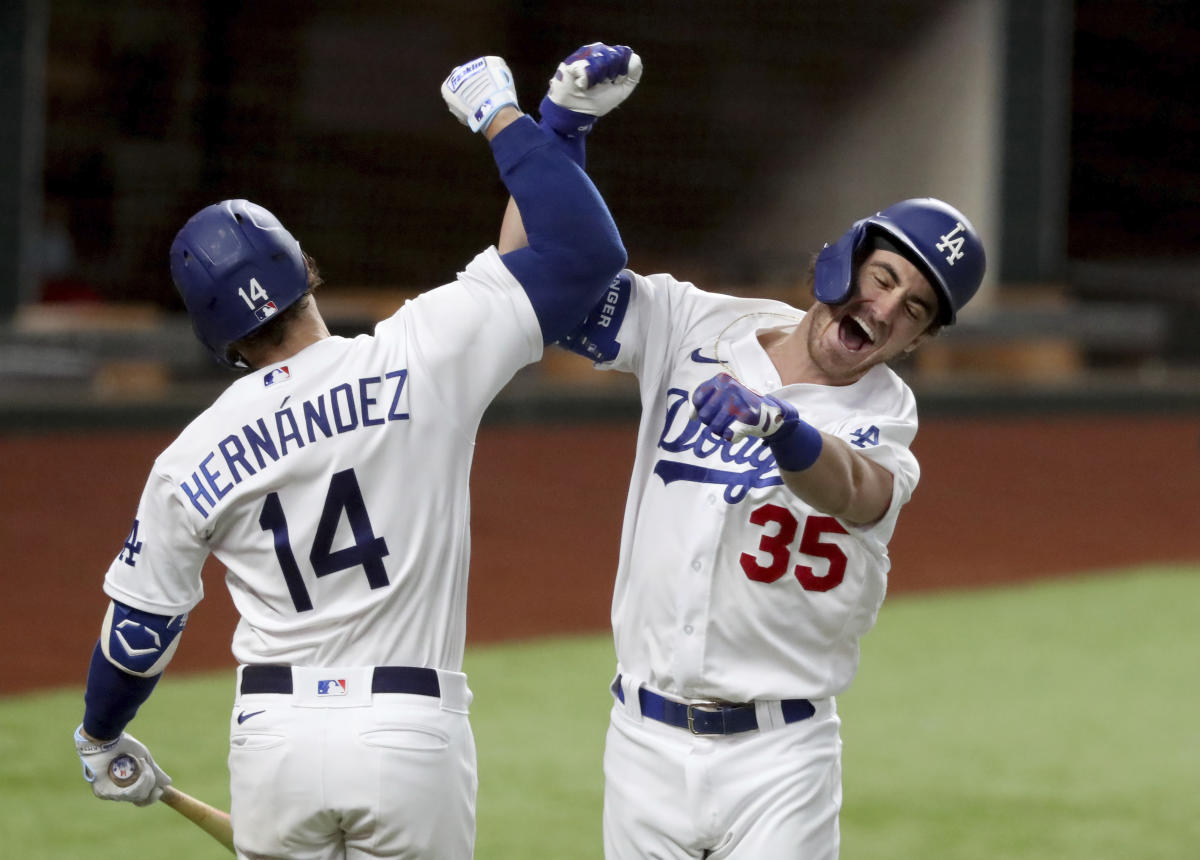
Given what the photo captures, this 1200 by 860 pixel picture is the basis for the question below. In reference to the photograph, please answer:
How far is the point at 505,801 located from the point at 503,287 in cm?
310

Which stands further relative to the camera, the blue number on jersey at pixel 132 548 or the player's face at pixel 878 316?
the player's face at pixel 878 316

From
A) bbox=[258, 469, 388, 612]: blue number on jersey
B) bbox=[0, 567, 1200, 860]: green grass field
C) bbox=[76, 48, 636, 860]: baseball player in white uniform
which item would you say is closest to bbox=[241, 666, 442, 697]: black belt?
bbox=[76, 48, 636, 860]: baseball player in white uniform

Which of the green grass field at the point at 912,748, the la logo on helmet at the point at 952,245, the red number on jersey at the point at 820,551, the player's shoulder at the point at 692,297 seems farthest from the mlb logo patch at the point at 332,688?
the green grass field at the point at 912,748

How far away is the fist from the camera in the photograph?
248cm

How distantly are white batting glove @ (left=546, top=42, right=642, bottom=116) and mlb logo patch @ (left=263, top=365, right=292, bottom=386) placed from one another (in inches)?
27.0

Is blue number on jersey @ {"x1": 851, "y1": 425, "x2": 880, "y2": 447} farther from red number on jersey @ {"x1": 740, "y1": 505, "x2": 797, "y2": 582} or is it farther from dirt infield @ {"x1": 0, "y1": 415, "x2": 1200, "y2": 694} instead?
dirt infield @ {"x1": 0, "y1": 415, "x2": 1200, "y2": 694}

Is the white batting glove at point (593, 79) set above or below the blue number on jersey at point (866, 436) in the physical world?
above

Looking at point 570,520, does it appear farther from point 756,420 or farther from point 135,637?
point 756,420

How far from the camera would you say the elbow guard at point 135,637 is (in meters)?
2.72

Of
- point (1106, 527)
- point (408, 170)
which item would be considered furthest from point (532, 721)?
point (408, 170)

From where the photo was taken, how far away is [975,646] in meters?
7.89

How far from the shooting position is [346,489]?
2.62 m

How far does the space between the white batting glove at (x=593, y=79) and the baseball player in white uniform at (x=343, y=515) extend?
0.01 metres

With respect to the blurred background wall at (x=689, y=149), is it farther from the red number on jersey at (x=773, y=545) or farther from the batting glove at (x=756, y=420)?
the batting glove at (x=756, y=420)
